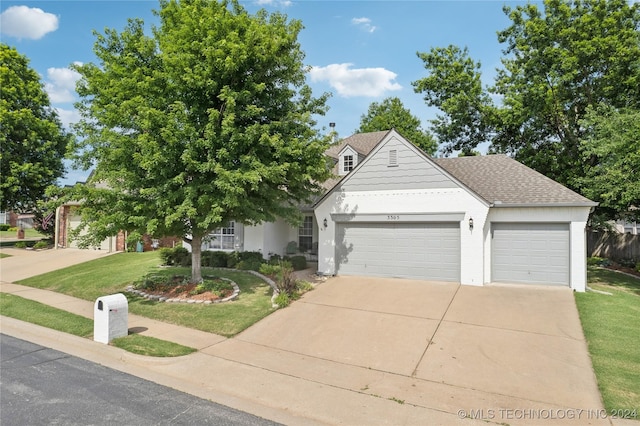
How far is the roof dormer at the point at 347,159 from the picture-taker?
2022 cm

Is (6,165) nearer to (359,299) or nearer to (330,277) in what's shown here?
(330,277)

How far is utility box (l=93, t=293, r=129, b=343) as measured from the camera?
7965 mm

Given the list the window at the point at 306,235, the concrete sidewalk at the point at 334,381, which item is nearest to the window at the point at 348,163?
the window at the point at 306,235

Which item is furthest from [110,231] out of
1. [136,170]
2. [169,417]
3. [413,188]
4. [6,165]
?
[6,165]

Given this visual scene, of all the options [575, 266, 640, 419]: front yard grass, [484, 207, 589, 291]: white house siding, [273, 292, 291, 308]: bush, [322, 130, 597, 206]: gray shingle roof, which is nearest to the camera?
[575, 266, 640, 419]: front yard grass

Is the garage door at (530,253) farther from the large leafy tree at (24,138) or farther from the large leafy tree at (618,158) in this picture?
the large leafy tree at (24,138)

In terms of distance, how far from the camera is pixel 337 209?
1486cm

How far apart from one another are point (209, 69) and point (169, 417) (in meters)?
8.75

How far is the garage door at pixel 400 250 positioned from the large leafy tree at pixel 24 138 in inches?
884

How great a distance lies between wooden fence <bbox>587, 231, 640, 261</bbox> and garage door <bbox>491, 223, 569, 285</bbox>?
38.5 ft

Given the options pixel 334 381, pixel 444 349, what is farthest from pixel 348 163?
pixel 334 381

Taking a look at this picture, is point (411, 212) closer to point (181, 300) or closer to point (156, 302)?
point (181, 300)

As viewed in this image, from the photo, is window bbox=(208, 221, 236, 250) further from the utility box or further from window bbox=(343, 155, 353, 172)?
Answer: the utility box

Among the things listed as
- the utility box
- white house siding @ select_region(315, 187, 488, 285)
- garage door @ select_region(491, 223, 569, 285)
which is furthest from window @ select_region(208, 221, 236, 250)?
garage door @ select_region(491, 223, 569, 285)
